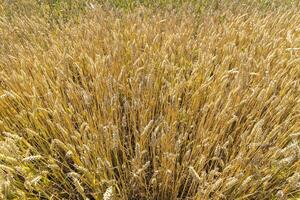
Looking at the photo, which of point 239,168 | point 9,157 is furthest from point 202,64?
point 9,157

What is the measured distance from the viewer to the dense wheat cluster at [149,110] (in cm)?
146

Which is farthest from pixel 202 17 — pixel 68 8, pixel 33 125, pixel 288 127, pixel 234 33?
pixel 33 125

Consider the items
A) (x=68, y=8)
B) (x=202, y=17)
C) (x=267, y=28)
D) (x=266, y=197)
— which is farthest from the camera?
(x=68, y=8)

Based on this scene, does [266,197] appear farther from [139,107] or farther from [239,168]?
[139,107]

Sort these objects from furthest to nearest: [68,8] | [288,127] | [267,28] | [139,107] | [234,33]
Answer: [68,8] < [267,28] < [234,33] < [288,127] < [139,107]

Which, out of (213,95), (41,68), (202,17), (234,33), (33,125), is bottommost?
(33,125)

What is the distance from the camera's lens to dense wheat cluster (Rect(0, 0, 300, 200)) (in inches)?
57.3

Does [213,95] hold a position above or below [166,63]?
below

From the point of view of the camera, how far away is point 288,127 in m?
1.76

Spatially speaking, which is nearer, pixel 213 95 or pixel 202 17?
pixel 213 95

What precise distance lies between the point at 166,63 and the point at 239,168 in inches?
33.4

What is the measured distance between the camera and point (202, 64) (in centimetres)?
205

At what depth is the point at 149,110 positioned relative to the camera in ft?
5.76

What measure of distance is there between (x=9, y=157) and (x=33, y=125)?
1.56 feet
